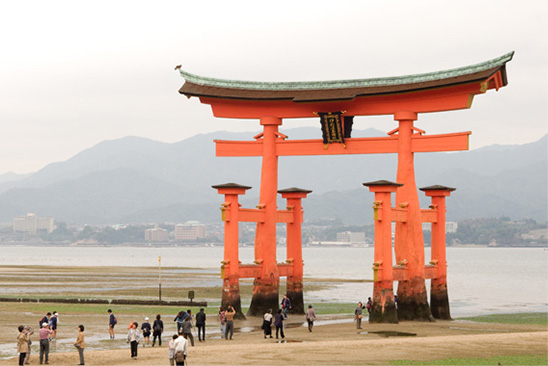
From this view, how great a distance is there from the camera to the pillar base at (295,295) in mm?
48938

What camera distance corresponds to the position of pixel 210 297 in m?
70.9

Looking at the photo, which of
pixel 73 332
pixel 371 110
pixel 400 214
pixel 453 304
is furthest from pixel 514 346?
pixel 453 304

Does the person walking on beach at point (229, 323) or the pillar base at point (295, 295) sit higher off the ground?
the pillar base at point (295, 295)

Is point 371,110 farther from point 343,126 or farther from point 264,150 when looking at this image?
point 264,150

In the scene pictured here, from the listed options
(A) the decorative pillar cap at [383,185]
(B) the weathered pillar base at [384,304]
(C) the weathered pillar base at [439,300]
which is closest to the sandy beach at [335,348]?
(B) the weathered pillar base at [384,304]

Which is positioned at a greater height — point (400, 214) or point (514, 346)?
point (400, 214)

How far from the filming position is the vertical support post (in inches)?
1789

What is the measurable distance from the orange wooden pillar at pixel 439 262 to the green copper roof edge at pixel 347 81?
697 centimetres

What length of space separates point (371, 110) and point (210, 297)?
3104cm

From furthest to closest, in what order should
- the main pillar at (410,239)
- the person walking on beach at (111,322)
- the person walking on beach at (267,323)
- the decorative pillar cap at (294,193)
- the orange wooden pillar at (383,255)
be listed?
the decorative pillar cap at (294,193), the main pillar at (410,239), the orange wooden pillar at (383,255), the person walking on beach at (111,322), the person walking on beach at (267,323)

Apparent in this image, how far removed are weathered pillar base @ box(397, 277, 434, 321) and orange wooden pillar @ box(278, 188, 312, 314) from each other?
6895 millimetres

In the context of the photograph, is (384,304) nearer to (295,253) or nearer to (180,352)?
(295,253)

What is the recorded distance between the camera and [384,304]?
41719 mm

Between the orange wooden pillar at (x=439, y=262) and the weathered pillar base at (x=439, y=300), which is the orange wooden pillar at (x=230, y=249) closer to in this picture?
the orange wooden pillar at (x=439, y=262)
